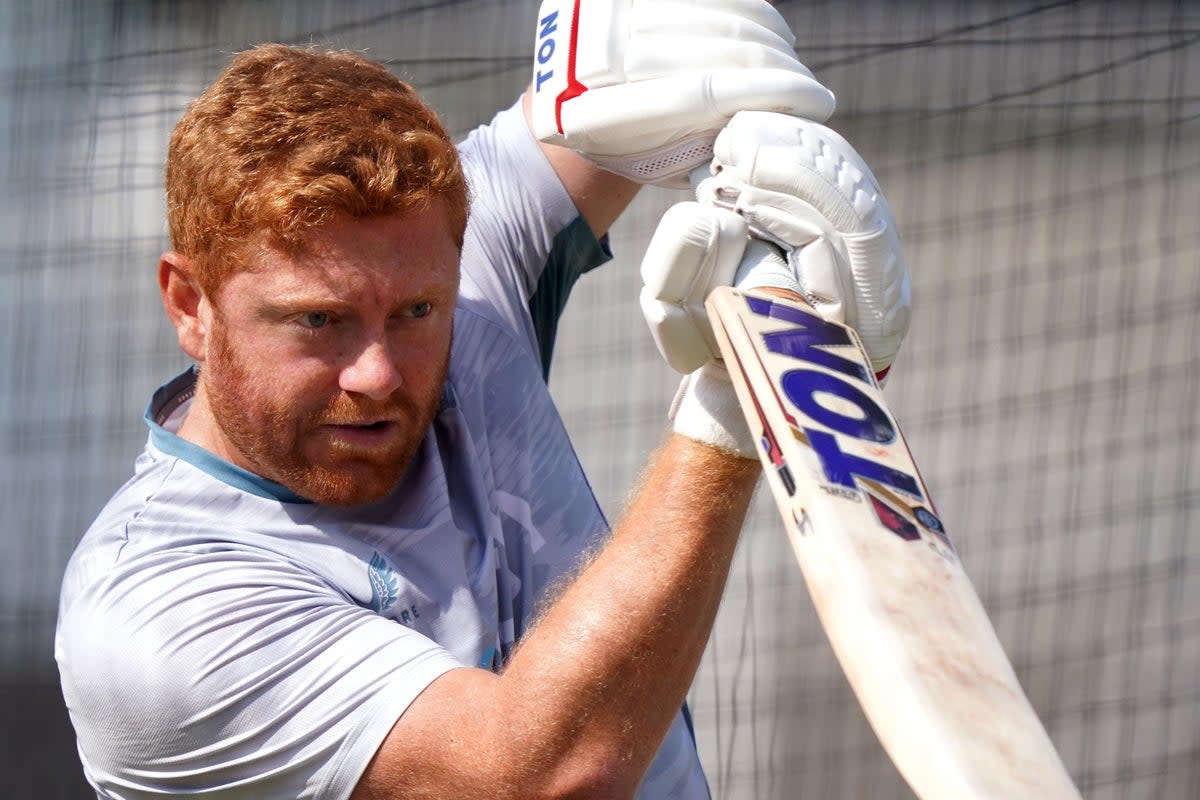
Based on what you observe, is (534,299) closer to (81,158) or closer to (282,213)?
(282,213)

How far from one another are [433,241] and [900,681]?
0.63 meters

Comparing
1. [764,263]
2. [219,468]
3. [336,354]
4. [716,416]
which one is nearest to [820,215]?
[764,263]

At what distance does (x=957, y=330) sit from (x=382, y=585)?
239cm

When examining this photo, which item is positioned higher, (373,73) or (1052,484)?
(373,73)

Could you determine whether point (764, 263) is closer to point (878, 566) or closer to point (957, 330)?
point (878, 566)

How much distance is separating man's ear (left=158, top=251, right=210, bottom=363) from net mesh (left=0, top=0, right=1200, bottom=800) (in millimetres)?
1599

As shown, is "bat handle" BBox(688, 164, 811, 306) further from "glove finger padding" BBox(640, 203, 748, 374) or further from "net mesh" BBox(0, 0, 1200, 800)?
"net mesh" BBox(0, 0, 1200, 800)

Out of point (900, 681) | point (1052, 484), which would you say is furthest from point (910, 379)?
point (900, 681)

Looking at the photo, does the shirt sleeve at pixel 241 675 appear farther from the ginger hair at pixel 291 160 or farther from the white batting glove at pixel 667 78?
the white batting glove at pixel 667 78

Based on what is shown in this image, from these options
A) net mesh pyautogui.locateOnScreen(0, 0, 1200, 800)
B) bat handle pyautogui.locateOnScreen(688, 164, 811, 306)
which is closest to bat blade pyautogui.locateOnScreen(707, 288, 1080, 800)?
bat handle pyautogui.locateOnScreen(688, 164, 811, 306)

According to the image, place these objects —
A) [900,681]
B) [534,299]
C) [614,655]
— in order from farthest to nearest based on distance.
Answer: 1. [534,299]
2. [614,655]
3. [900,681]

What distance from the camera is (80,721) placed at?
3.87ft

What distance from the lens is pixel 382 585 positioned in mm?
1199

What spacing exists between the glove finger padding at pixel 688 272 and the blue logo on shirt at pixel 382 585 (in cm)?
35
